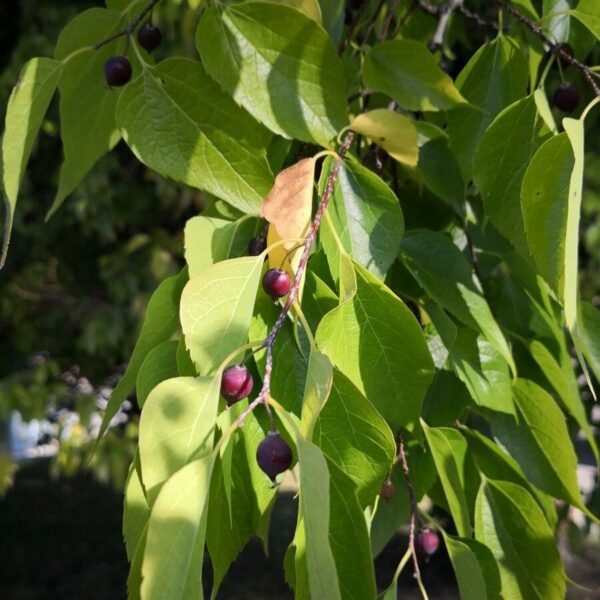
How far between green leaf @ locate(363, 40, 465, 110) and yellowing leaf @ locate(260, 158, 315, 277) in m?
0.18

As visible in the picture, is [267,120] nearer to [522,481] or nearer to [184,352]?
[184,352]

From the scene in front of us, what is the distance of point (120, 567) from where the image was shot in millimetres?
3650

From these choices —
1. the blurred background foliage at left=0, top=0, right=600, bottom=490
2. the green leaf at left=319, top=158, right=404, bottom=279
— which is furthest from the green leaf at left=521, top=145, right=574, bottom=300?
the blurred background foliage at left=0, top=0, right=600, bottom=490

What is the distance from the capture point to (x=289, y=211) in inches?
18.5

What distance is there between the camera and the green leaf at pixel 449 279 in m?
0.58

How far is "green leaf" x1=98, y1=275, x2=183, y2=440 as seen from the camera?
1.72ft

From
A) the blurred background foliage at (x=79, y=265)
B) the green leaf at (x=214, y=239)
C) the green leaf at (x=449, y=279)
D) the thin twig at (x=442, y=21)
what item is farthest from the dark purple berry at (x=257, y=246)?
the blurred background foliage at (x=79, y=265)

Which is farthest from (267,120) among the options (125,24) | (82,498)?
(82,498)

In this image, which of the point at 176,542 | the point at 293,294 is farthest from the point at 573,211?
the point at 176,542

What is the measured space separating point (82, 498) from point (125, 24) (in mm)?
4816

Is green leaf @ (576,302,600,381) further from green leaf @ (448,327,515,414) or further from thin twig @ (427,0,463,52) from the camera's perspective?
thin twig @ (427,0,463,52)

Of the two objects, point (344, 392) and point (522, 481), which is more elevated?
point (344, 392)

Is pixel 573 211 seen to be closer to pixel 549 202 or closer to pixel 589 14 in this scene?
pixel 549 202

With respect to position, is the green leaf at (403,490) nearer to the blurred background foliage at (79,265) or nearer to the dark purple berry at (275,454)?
the dark purple berry at (275,454)
